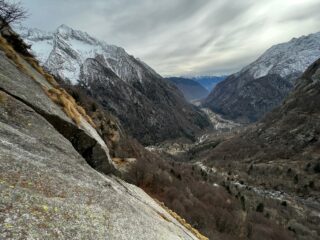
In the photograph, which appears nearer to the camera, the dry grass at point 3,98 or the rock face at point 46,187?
the rock face at point 46,187

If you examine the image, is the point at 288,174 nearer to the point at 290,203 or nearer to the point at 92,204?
the point at 290,203

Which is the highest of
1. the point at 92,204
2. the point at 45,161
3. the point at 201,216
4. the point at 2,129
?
the point at 2,129

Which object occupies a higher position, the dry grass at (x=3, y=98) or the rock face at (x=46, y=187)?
Answer: the dry grass at (x=3, y=98)

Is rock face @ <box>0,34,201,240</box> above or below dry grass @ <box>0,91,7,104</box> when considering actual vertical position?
below

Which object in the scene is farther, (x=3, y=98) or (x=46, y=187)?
(x=3, y=98)

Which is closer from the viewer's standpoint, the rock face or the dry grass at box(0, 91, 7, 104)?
the rock face

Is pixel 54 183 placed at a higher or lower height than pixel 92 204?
higher

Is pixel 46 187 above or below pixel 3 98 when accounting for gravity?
below

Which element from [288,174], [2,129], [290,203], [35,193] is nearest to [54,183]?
[35,193]
